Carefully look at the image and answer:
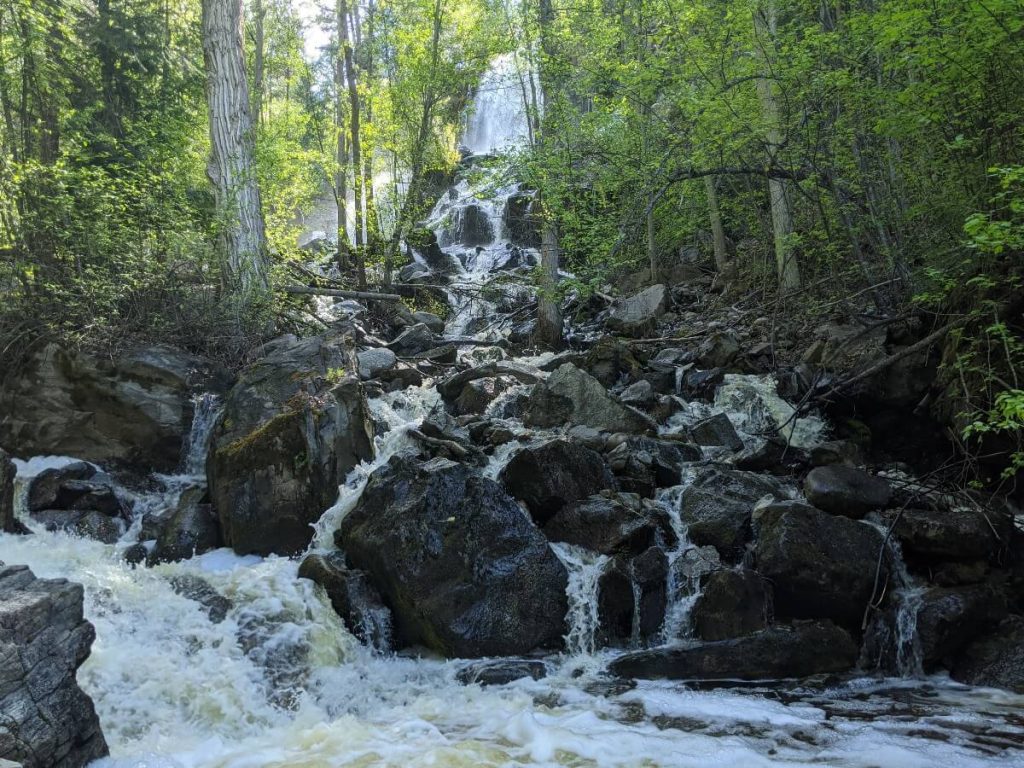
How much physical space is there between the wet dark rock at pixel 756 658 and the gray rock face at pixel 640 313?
7.81 meters

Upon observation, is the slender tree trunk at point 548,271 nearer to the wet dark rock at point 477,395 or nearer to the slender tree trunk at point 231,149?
the wet dark rock at point 477,395

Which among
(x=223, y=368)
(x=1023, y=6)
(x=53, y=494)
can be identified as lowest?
(x=53, y=494)

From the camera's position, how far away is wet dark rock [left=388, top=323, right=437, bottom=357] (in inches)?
516

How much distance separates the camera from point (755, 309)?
39.4ft

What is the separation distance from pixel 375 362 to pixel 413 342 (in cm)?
179

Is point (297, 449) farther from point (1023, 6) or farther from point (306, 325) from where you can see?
point (1023, 6)

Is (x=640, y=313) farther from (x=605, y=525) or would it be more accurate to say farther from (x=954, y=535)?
(x=954, y=535)

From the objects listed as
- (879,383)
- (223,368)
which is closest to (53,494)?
(223,368)

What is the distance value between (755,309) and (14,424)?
11.6m

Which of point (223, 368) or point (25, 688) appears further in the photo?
point (223, 368)

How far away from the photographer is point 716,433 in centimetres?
880

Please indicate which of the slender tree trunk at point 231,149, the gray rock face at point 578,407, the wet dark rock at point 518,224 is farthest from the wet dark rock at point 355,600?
the wet dark rock at point 518,224

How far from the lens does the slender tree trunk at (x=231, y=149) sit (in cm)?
1062

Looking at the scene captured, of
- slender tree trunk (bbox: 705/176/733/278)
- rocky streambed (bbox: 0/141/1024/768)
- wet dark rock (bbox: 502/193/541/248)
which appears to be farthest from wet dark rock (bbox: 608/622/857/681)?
wet dark rock (bbox: 502/193/541/248)
